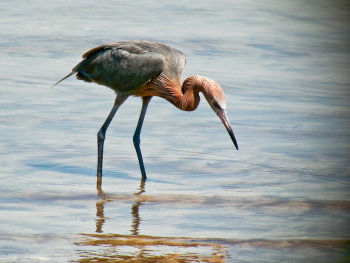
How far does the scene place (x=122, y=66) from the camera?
7395 millimetres

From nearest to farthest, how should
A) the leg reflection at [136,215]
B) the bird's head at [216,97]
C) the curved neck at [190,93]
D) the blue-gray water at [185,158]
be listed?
1. the blue-gray water at [185,158]
2. the leg reflection at [136,215]
3. the bird's head at [216,97]
4. the curved neck at [190,93]

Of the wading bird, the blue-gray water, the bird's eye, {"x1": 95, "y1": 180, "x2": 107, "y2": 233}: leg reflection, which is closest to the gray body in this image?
the wading bird

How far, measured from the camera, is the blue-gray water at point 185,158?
507 centimetres

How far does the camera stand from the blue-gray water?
5066 mm

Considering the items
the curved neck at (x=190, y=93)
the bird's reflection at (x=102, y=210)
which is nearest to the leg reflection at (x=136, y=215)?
the bird's reflection at (x=102, y=210)

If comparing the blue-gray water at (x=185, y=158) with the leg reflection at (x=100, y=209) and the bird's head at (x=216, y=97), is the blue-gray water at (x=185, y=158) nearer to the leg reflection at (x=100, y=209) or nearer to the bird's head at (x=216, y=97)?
the leg reflection at (x=100, y=209)

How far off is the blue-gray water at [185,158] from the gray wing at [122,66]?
0.78 metres

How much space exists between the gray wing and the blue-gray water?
2.57ft

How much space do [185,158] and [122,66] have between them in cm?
110

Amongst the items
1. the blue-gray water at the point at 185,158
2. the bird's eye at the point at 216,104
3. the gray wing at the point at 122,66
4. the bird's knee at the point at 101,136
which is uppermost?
the gray wing at the point at 122,66

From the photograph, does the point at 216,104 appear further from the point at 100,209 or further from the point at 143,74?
the point at 100,209

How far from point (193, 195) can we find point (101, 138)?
137cm

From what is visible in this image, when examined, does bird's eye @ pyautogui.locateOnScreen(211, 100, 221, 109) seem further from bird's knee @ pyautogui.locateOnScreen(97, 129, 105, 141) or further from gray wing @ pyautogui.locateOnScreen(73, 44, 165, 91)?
bird's knee @ pyautogui.locateOnScreen(97, 129, 105, 141)

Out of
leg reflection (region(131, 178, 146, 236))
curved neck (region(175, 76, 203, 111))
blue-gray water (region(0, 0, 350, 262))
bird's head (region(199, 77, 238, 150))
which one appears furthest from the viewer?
curved neck (region(175, 76, 203, 111))
